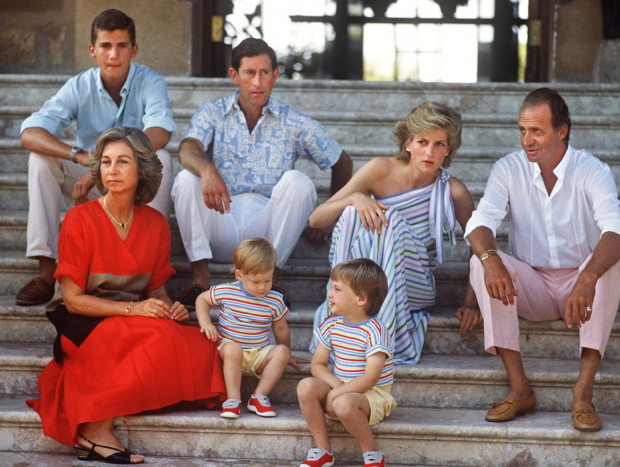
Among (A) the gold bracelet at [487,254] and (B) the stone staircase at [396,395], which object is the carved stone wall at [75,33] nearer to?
(B) the stone staircase at [396,395]

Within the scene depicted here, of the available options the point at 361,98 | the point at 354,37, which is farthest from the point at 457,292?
the point at 354,37

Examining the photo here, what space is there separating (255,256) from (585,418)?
47.6 inches

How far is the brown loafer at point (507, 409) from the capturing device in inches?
111

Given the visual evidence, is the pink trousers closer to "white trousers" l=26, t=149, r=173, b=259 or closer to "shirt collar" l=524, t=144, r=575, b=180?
"shirt collar" l=524, t=144, r=575, b=180

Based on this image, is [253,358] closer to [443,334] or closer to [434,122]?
[443,334]

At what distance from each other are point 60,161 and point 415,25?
407 cm

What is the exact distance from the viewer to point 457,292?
11.6ft

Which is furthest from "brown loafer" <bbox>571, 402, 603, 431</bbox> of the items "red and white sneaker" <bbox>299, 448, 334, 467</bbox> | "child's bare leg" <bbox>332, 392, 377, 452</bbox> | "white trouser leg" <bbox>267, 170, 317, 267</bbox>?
"white trouser leg" <bbox>267, 170, 317, 267</bbox>

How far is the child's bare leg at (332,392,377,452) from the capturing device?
8.64 feet

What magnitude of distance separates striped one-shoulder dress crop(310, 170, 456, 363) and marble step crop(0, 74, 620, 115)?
1508mm

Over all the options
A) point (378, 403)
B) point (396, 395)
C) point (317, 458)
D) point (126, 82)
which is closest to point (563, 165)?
point (396, 395)

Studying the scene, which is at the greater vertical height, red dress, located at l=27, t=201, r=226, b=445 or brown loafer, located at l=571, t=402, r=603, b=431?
red dress, located at l=27, t=201, r=226, b=445

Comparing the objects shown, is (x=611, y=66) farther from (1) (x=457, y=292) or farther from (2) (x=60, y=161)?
(2) (x=60, y=161)

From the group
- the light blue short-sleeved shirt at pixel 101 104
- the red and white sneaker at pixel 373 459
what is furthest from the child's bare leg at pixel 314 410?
the light blue short-sleeved shirt at pixel 101 104
